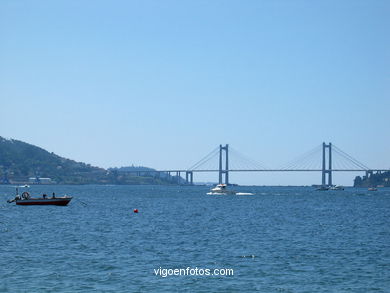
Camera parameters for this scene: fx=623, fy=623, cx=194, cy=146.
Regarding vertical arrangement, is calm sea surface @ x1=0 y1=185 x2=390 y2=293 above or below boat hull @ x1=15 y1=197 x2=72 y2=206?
below

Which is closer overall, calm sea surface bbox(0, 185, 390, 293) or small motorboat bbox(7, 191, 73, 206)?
calm sea surface bbox(0, 185, 390, 293)

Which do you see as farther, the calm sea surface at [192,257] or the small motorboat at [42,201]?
the small motorboat at [42,201]

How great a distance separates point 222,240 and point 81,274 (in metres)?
14.1

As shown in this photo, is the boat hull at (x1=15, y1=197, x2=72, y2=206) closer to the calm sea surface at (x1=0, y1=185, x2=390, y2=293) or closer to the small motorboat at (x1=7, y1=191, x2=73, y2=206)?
the small motorboat at (x1=7, y1=191, x2=73, y2=206)

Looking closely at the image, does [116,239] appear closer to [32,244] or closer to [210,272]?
[32,244]

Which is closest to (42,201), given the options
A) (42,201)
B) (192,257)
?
(42,201)

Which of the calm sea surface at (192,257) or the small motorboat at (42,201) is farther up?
the small motorboat at (42,201)

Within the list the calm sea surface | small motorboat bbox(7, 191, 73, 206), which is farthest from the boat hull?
the calm sea surface

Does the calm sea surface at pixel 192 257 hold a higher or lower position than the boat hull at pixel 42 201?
lower

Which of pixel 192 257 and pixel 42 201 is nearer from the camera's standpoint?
pixel 192 257

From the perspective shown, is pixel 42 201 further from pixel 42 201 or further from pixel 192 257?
pixel 192 257

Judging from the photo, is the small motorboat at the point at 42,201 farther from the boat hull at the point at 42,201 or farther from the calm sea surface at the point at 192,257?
the calm sea surface at the point at 192,257

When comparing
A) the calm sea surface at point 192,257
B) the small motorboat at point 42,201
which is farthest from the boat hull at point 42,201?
the calm sea surface at point 192,257

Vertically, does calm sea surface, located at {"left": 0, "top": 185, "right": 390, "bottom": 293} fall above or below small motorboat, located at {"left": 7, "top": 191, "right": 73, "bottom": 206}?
below
